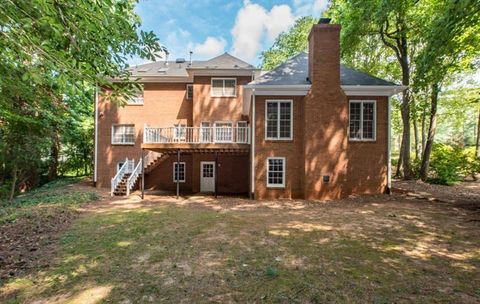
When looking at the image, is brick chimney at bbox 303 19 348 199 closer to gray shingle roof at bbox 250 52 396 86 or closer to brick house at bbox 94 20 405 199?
brick house at bbox 94 20 405 199

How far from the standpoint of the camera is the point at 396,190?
12.8 metres

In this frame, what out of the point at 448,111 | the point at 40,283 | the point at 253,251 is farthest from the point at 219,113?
the point at 448,111

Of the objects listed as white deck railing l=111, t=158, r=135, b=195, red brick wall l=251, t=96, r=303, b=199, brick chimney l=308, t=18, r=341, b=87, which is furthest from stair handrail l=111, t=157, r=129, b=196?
brick chimney l=308, t=18, r=341, b=87

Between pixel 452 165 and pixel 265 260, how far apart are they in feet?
59.9

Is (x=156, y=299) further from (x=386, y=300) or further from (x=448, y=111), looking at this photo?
(x=448, y=111)

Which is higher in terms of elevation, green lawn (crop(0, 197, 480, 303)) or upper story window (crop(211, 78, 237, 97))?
upper story window (crop(211, 78, 237, 97))

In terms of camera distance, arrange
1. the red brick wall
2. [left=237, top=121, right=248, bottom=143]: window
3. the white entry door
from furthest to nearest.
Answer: the white entry door < [left=237, top=121, right=248, bottom=143]: window < the red brick wall

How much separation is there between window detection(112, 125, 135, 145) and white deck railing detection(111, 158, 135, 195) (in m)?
1.50

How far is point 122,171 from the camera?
52.2ft

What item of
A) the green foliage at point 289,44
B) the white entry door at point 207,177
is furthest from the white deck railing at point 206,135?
the green foliage at point 289,44

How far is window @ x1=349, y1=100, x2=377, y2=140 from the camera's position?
12688mm

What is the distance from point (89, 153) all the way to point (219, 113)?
1507 centimetres

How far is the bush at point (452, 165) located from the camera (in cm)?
1633

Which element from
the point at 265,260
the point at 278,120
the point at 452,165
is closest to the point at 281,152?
the point at 278,120
